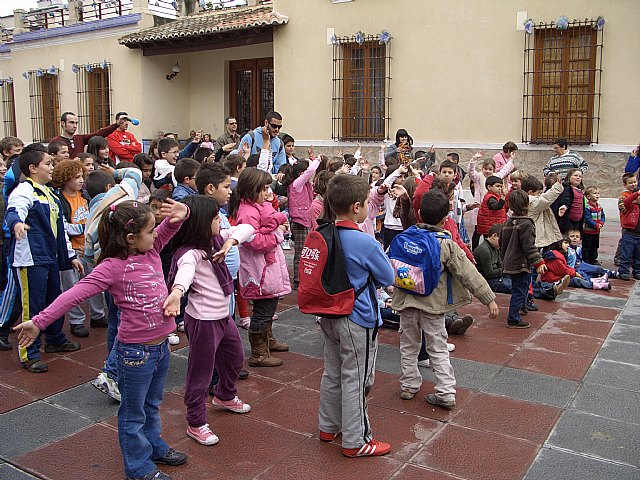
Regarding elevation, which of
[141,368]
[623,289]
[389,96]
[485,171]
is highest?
[389,96]

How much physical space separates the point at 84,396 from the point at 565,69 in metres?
10.7

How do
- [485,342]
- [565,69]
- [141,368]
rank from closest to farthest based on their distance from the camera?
[141,368]
[485,342]
[565,69]

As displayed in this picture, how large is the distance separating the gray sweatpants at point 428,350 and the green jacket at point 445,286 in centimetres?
7

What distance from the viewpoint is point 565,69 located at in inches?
483

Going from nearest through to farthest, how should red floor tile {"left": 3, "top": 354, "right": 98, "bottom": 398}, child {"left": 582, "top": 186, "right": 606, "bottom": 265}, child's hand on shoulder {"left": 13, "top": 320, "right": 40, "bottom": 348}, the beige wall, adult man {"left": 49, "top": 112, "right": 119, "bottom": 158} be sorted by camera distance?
child's hand on shoulder {"left": 13, "top": 320, "right": 40, "bottom": 348} → red floor tile {"left": 3, "top": 354, "right": 98, "bottom": 398} → adult man {"left": 49, "top": 112, "right": 119, "bottom": 158} → child {"left": 582, "top": 186, "right": 606, "bottom": 265} → the beige wall

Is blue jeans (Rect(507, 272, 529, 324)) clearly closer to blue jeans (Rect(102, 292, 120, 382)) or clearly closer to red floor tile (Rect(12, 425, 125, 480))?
blue jeans (Rect(102, 292, 120, 382))

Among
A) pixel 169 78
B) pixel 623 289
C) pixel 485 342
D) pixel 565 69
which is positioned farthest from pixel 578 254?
pixel 169 78

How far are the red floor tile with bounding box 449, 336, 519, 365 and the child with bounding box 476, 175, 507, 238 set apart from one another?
9.31 feet

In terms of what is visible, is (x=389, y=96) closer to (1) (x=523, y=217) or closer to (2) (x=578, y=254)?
(2) (x=578, y=254)

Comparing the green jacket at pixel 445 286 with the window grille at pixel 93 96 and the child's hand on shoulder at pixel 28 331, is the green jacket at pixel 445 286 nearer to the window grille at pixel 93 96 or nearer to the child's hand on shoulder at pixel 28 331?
the child's hand on shoulder at pixel 28 331

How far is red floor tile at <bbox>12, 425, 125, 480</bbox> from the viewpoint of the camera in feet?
11.7

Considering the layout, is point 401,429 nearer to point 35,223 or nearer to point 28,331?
point 28,331

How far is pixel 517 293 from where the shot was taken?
6367 millimetres

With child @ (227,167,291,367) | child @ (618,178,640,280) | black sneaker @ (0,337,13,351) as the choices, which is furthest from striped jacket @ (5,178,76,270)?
child @ (618,178,640,280)
